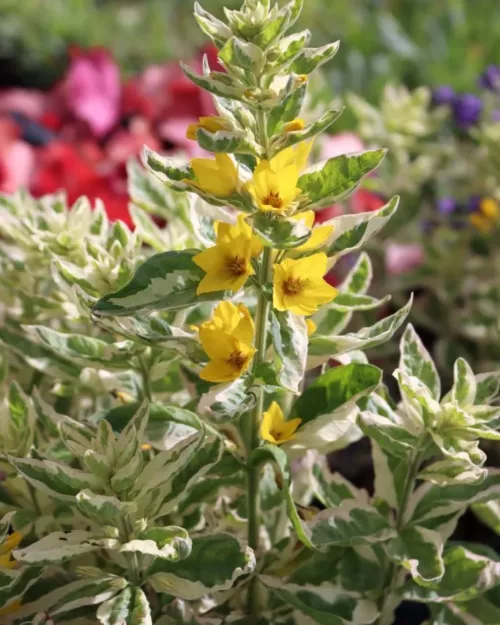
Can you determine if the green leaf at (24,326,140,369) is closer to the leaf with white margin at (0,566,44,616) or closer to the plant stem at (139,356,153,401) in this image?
the plant stem at (139,356,153,401)

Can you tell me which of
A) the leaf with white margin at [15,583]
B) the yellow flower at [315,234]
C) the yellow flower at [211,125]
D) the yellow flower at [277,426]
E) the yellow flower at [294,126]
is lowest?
the leaf with white margin at [15,583]

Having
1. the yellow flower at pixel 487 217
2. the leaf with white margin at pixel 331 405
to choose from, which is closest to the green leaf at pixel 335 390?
the leaf with white margin at pixel 331 405

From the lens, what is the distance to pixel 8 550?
1.82ft

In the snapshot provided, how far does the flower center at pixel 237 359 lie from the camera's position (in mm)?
494

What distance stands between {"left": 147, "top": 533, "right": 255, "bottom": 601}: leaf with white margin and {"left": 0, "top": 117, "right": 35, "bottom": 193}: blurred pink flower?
801mm

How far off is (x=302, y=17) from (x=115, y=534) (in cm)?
158

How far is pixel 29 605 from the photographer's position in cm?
59

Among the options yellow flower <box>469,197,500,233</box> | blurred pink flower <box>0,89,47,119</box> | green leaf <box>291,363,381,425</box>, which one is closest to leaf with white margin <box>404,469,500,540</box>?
green leaf <box>291,363,381,425</box>

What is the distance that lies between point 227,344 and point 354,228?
0.12 meters

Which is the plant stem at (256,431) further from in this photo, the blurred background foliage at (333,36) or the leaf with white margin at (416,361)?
the blurred background foliage at (333,36)

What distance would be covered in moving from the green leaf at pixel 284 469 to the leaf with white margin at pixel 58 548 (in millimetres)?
123

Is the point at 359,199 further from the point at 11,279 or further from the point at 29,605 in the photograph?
the point at 29,605

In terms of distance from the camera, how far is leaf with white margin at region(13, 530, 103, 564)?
488mm

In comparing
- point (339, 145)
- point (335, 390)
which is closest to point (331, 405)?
point (335, 390)
